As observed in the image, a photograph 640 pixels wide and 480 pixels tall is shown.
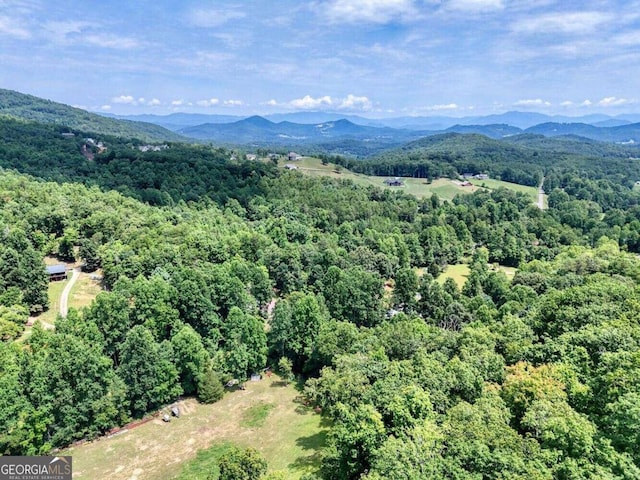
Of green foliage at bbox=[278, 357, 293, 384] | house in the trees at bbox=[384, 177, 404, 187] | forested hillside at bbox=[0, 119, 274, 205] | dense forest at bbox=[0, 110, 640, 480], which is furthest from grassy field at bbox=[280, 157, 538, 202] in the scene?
green foliage at bbox=[278, 357, 293, 384]

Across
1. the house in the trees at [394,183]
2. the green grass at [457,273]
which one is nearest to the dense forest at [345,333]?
the green grass at [457,273]

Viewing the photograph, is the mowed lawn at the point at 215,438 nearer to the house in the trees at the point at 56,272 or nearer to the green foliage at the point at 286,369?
the green foliage at the point at 286,369

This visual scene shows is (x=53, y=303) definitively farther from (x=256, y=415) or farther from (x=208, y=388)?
(x=256, y=415)

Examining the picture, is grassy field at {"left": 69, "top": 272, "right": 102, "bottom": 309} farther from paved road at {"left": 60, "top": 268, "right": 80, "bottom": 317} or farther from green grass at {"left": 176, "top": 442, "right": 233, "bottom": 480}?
green grass at {"left": 176, "top": 442, "right": 233, "bottom": 480}

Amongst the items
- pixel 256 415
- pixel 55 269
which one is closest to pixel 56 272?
pixel 55 269

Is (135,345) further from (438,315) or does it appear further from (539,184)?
(539,184)

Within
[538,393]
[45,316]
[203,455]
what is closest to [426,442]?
[538,393]
